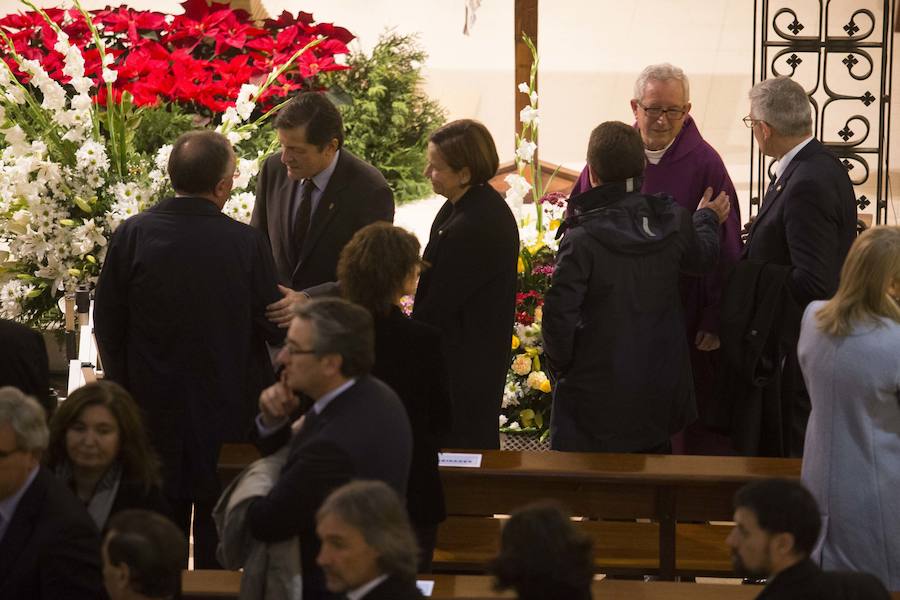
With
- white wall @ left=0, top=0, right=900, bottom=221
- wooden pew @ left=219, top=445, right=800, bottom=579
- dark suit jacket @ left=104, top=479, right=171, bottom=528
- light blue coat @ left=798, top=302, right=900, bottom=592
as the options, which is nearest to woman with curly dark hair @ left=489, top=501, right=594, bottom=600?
dark suit jacket @ left=104, top=479, right=171, bottom=528

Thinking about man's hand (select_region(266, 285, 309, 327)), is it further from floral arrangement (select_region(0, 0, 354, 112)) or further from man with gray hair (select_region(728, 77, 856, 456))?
man with gray hair (select_region(728, 77, 856, 456))

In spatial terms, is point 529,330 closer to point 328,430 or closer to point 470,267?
point 470,267

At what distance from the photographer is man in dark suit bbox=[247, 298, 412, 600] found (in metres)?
2.78

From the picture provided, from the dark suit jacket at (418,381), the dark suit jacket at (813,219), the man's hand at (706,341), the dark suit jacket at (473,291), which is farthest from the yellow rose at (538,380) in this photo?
the dark suit jacket at (418,381)

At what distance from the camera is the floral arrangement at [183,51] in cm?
439

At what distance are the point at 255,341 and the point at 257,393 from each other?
14 centimetres

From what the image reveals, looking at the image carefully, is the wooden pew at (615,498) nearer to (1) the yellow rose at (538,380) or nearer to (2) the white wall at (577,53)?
(1) the yellow rose at (538,380)

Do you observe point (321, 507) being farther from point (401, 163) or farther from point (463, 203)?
point (401, 163)

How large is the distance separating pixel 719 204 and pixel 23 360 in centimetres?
205

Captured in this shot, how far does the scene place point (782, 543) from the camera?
284 cm

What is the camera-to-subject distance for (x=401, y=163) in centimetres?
721

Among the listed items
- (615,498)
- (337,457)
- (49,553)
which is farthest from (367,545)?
(615,498)

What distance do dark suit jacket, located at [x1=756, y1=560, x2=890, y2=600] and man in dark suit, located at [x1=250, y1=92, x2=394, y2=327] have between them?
188cm

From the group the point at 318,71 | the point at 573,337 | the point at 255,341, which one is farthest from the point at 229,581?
the point at 318,71
